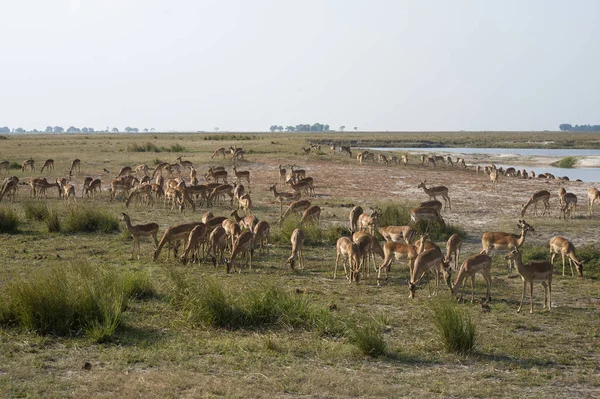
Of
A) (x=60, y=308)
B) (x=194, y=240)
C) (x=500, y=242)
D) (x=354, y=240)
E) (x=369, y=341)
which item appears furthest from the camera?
Answer: (x=194, y=240)

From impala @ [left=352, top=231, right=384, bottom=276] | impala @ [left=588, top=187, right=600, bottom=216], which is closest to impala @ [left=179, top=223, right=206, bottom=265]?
impala @ [left=352, top=231, right=384, bottom=276]

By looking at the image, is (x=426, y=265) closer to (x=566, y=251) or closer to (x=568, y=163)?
(x=566, y=251)

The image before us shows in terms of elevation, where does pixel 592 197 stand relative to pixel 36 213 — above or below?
above

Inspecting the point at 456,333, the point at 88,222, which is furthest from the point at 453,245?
the point at 88,222

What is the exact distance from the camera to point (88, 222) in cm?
1783

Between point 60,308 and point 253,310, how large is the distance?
287 centimetres

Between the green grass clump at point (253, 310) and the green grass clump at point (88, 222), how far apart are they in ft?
28.6

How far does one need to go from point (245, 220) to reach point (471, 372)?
9811 mm

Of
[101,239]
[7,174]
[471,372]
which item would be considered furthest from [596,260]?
[7,174]

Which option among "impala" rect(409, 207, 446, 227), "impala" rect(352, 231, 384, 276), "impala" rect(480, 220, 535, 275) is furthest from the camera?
"impala" rect(409, 207, 446, 227)

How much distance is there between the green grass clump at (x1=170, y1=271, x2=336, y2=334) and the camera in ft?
31.4

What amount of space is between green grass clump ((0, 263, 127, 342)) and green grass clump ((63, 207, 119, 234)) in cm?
835

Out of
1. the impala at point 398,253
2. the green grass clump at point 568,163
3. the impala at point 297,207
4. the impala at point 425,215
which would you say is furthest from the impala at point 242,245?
the green grass clump at point 568,163

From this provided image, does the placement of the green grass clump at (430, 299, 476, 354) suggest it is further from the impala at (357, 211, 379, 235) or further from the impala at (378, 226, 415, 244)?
the impala at (357, 211, 379, 235)
